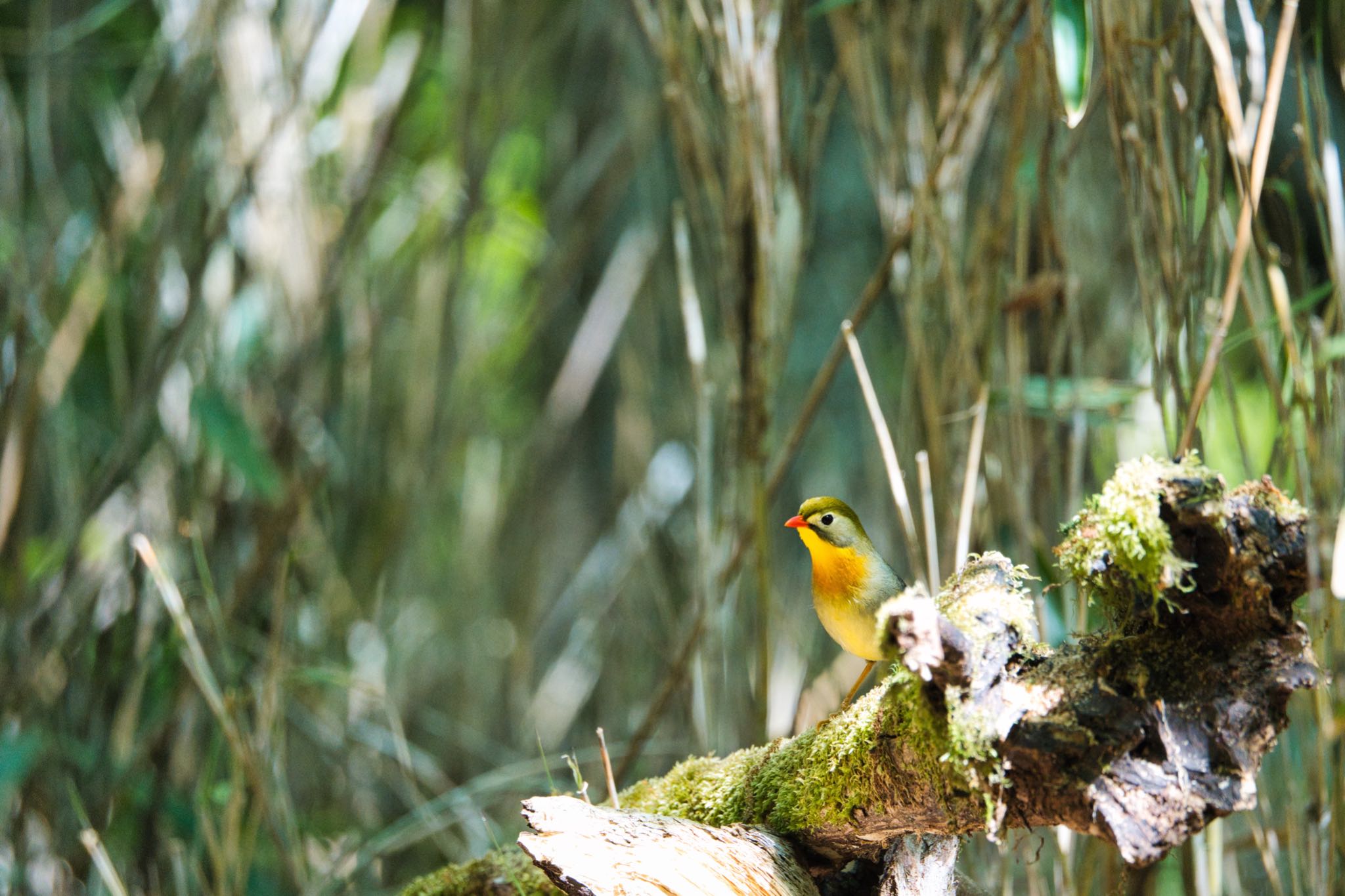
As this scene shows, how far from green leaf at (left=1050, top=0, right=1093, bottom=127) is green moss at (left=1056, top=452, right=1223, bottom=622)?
1.90 ft

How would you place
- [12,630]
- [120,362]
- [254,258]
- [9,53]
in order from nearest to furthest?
[12,630] → [120,362] → [254,258] → [9,53]

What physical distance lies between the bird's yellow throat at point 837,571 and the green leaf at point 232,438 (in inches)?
53.2

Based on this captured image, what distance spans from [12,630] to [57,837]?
474 millimetres

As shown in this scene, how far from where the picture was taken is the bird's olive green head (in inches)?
64.2

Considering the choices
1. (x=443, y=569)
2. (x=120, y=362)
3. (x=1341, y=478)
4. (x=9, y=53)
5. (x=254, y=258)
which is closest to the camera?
(x=1341, y=478)

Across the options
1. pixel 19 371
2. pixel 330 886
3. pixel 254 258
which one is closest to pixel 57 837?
pixel 330 886

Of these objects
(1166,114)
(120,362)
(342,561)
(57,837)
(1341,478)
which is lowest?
(57,837)

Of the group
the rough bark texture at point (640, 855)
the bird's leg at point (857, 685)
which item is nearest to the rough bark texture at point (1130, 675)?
the rough bark texture at point (640, 855)

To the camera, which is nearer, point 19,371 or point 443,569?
point 19,371

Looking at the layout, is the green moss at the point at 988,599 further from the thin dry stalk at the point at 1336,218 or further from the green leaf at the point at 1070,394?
the green leaf at the point at 1070,394

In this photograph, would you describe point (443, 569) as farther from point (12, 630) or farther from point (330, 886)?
point (330, 886)

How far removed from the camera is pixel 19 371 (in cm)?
243

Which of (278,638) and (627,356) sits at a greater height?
(627,356)

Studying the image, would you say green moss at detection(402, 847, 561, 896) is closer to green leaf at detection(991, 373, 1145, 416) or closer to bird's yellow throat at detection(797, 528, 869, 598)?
bird's yellow throat at detection(797, 528, 869, 598)
